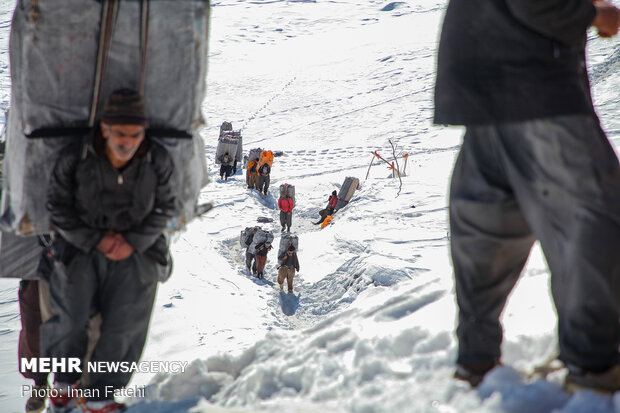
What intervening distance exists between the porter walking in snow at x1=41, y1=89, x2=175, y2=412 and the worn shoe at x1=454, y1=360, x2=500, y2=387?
4.40ft

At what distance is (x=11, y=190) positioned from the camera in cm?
240

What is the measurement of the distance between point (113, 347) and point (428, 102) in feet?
104

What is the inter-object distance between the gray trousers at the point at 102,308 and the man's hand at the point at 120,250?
51mm

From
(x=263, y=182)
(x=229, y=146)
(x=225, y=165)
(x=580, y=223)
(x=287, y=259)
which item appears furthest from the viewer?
(x=229, y=146)

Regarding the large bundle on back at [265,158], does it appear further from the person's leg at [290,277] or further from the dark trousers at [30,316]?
the dark trousers at [30,316]

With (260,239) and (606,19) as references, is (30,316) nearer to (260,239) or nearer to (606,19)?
(606,19)

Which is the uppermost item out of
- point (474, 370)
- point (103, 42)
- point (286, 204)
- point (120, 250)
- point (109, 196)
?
point (103, 42)

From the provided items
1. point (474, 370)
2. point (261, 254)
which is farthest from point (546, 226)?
point (261, 254)

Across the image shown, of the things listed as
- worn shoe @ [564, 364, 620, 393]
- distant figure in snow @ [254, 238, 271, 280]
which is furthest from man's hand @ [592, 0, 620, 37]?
distant figure in snow @ [254, 238, 271, 280]

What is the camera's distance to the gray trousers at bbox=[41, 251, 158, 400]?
7.55 ft

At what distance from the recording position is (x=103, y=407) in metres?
2.35

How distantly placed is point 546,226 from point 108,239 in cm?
167

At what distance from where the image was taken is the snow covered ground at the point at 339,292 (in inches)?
84.6

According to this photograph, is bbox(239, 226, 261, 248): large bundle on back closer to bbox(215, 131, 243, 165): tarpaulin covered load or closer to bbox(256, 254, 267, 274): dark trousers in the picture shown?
bbox(256, 254, 267, 274): dark trousers
